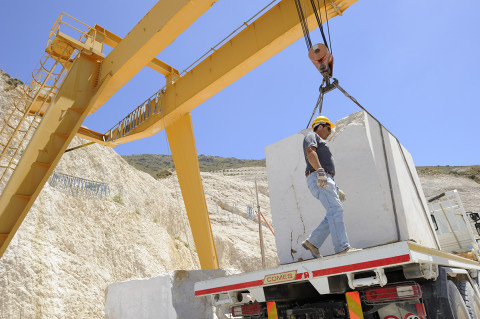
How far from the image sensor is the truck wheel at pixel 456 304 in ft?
11.2

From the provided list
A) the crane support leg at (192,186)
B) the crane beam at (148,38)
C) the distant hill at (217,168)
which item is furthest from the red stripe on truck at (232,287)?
the distant hill at (217,168)

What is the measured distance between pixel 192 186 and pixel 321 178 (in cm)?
574

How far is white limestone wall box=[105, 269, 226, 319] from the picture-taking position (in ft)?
16.7

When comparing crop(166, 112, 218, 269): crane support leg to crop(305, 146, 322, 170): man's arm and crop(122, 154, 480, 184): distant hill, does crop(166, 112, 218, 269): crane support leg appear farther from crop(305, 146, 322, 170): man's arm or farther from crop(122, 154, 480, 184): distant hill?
crop(122, 154, 480, 184): distant hill

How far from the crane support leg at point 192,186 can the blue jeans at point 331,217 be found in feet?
16.1

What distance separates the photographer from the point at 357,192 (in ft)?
15.2

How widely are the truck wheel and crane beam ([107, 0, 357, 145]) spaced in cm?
511

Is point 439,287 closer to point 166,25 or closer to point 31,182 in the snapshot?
point 166,25

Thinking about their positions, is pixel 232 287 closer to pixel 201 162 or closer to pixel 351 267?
pixel 351 267

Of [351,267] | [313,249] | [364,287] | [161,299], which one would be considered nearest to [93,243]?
[161,299]

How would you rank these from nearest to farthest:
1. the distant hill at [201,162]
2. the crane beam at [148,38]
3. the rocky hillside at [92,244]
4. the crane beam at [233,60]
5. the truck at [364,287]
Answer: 1. the truck at [364,287]
2. the crane beam at [148,38]
3. the crane beam at [233,60]
4. the rocky hillside at [92,244]
5. the distant hill at [201,162]

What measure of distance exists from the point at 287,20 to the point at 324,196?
4467 mm

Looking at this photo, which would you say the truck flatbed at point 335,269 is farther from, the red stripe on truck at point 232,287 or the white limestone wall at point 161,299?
the white limestone wall at point 161,299

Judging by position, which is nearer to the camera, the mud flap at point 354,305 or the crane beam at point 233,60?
the mud flap at point 354,305
